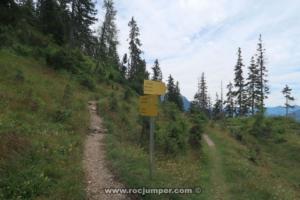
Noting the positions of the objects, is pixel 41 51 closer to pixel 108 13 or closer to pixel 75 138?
pixel 75 138

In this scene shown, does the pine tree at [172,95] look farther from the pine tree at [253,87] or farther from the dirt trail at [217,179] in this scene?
the dirt trail at [217,179]

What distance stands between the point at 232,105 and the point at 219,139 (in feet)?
161

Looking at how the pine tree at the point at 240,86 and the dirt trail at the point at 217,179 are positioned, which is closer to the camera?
the dirt trail at the point at 217,179

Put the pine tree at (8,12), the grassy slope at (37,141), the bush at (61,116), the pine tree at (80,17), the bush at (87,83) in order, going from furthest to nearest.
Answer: the pine tree at (80,17) → the bush at (87,83) → the bush at (61,116) → the pine tree at (8,12) → the grassy slope at (37,141)

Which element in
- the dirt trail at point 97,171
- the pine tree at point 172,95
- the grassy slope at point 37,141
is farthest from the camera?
the pine tree at point 172,95

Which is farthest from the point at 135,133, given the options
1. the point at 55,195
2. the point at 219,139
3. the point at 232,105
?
the point at 232,105

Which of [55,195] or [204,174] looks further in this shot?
[204,174]

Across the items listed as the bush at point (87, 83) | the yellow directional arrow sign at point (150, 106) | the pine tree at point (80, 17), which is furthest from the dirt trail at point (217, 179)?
the pine tree at point (80, 17)

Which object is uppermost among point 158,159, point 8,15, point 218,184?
point 8,15

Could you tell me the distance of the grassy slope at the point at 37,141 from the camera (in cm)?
759

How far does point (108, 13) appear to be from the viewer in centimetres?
5203

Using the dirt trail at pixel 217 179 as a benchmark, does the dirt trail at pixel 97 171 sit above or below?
above

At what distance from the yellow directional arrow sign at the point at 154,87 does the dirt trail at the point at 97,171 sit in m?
2.64

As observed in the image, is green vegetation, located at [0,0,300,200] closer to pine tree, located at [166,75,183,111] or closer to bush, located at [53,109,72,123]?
bush, located at [53,109,72,123]
